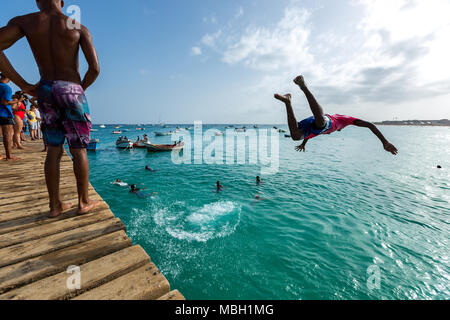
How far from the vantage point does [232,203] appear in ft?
36.6

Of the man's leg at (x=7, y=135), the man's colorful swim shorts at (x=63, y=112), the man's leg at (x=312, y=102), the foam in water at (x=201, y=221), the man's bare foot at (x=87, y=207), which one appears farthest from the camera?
the foam in water at (x=201, y=221)

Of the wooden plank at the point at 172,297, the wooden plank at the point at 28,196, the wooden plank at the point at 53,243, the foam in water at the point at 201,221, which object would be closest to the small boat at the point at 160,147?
the foam in water at the point at 201,221

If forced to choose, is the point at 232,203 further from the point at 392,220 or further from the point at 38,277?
the point at 38,277

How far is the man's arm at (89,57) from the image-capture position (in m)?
2.68

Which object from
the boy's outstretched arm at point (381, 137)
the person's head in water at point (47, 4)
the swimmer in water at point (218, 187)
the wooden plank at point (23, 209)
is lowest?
the swimmer in water at point (218, 187)

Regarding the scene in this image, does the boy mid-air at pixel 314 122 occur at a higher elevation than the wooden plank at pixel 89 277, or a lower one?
higher

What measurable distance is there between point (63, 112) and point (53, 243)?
6.04 ft

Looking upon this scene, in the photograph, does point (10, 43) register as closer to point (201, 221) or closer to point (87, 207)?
point (87, 207)

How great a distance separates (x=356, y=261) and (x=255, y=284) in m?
3.95

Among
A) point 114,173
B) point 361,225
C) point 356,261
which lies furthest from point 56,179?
point 114,173

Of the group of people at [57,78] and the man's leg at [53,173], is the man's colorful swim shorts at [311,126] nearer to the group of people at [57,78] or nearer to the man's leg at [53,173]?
the group of people at [57,78]

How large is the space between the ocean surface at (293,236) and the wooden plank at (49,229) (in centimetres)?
374

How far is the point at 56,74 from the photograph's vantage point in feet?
8.41

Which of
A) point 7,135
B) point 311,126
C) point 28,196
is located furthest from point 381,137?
point 7,135
